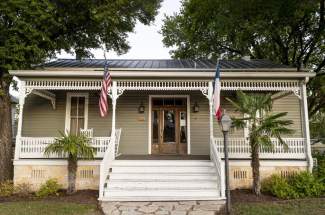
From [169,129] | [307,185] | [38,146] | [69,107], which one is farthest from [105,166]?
[307,185]

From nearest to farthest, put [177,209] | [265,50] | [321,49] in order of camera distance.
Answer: [177,209] → [321,49] → [265,50]

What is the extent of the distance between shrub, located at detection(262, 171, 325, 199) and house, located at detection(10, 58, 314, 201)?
51 centimetres

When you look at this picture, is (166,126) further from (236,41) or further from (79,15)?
(236,41)

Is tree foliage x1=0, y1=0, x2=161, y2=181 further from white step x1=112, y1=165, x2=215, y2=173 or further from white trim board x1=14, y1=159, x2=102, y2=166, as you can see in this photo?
white step x1=112, y1=165, x2=215, y2=173

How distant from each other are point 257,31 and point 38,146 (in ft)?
37.7

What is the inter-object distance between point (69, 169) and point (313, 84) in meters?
15.3

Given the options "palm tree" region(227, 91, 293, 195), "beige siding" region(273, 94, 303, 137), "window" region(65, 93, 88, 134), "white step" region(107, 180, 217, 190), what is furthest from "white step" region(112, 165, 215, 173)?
"beige siding" region(273, 94, 303, 137)

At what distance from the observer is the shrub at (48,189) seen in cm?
766

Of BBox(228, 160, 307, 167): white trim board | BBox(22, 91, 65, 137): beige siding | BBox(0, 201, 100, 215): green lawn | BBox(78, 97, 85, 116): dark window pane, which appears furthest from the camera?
BBox(78, 97, 85, 116): dark window pane

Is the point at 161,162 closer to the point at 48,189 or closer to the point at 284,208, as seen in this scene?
the point at 48,189

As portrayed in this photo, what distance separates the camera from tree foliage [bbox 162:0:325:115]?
10.8 metres

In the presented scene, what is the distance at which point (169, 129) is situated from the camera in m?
11.0

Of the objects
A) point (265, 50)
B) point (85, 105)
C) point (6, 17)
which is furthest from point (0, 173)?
point (265, 50)

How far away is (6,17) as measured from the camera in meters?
9.13
